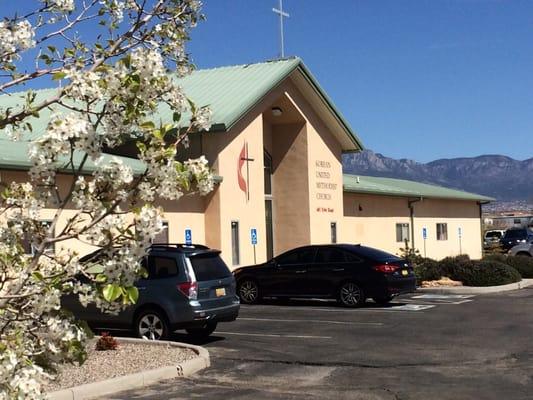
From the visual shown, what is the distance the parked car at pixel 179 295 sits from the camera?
13016 millimetres

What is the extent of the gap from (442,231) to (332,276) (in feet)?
69.9

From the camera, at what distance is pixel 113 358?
37.4 feet

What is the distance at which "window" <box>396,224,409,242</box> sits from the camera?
35031 mm

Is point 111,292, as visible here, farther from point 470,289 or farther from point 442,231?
point 442,231

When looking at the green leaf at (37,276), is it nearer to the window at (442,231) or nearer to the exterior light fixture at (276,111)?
the exterior light fixture at (276,111)

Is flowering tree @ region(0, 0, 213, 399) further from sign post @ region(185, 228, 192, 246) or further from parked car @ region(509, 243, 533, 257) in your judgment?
parked car @ region(509, 243, 533, 257)

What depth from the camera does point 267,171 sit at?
2788 cm

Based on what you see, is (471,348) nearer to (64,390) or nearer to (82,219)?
(64,390)

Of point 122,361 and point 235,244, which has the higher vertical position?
point 235,244

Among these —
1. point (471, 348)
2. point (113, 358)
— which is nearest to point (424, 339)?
point (471, 348)

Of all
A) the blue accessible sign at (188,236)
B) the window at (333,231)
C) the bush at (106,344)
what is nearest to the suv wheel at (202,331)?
the bush at (106,344)

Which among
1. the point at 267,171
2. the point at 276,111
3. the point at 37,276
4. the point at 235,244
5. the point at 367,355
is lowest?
the point at 367,355

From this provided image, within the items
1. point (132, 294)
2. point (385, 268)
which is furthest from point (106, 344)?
point (132, 294)

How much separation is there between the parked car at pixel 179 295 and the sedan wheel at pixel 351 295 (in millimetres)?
6030
